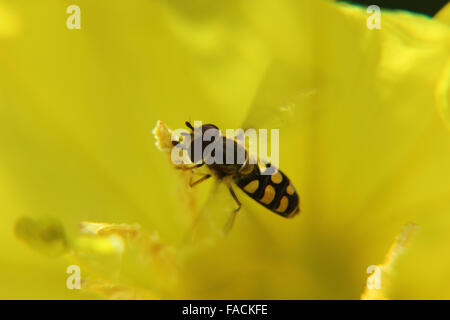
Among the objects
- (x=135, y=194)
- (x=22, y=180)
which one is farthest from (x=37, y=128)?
(x=135, y=194)

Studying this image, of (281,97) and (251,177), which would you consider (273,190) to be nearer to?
(251,177)

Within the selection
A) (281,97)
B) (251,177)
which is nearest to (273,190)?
(251,177)

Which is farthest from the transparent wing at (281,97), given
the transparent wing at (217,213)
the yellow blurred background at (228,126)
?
the transparent wing at (217,213)

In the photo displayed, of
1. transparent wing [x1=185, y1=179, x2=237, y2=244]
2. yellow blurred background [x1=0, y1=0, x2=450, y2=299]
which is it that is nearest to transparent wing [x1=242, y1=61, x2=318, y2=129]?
yellow blurred background [x1=0, y1=0, x2=450, y2=299]

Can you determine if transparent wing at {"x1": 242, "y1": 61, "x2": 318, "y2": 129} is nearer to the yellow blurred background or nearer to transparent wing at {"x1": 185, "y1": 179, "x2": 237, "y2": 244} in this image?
the yellow blurred background
